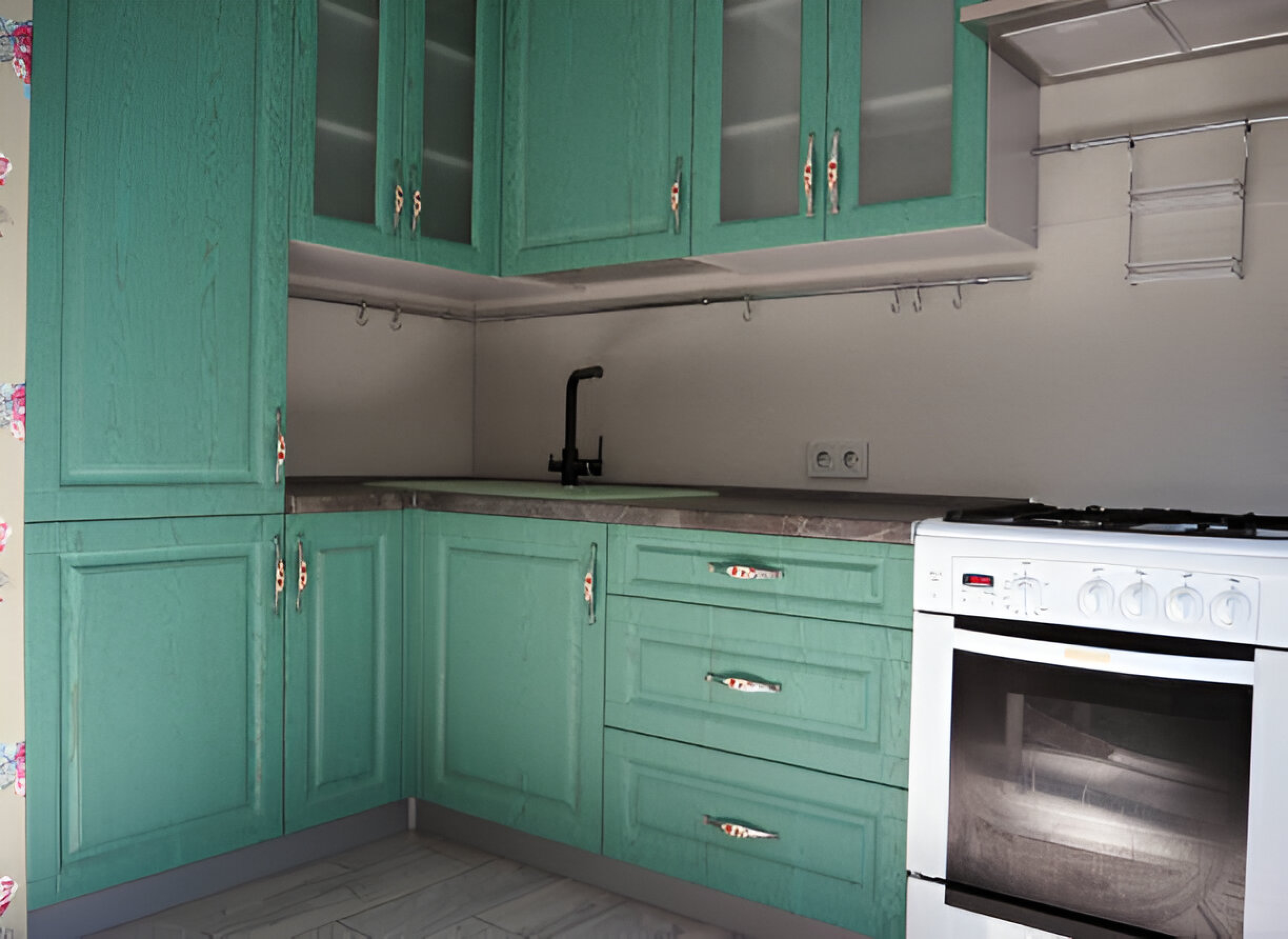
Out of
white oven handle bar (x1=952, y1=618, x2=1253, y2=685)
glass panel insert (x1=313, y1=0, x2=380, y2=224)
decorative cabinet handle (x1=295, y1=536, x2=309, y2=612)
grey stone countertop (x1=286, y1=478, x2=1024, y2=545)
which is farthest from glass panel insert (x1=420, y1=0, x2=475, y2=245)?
white oven handle bar (x1=952, y1=618, x2=1253, y2=685)

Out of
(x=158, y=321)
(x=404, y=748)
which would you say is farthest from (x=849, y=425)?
(x=158, y=321)

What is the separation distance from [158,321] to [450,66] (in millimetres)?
1048

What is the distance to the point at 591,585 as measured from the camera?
7.28 ft

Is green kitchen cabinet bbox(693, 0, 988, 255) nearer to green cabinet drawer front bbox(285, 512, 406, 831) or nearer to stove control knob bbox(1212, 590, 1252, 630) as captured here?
stove control knob bbox(1212, 590, 1252, 630)

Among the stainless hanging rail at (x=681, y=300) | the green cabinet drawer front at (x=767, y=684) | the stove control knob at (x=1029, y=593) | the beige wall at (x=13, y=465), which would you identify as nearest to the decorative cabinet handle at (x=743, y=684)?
the green cabinet drawer front at (x=767, y=684)

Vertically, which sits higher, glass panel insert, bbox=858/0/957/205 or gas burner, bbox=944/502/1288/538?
glass panel insert, bbox=858/0/957/205

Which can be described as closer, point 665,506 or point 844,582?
point 844,582

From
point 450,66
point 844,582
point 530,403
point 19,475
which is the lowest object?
point 844,582

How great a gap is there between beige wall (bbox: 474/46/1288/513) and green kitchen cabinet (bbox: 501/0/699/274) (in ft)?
1.17

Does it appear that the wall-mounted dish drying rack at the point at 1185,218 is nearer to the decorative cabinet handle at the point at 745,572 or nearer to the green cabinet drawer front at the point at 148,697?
the decorative cabinet handle at the point at 745,572

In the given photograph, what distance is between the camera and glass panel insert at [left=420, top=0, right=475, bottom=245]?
262 cm

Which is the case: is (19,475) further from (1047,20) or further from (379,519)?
(1047,20)

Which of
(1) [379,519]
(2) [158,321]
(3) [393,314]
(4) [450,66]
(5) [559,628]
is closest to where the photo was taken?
(2) [158,321]

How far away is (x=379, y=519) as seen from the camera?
247 centimetres
